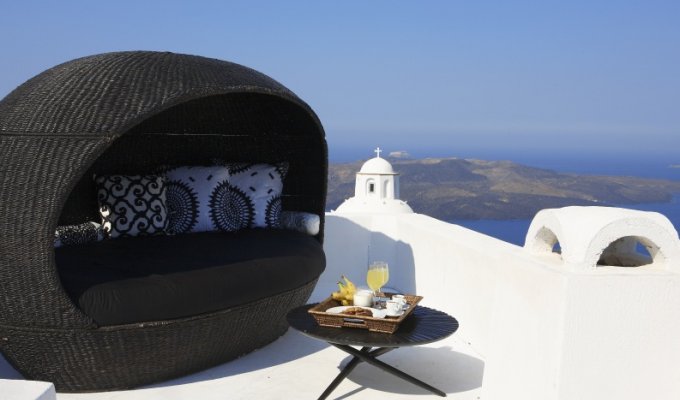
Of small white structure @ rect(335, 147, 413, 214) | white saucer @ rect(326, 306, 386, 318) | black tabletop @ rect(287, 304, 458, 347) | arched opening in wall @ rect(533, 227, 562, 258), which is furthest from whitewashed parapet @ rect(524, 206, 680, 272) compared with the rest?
small white structure @ rect(335, 147, 413, 214)

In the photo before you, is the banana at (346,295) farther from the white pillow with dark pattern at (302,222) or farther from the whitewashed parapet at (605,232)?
the white pillow with dark pattern at (302,222)

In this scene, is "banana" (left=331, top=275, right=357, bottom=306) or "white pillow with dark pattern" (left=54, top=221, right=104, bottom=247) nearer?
"banana" (left=331, top=275, right=357, bottom=306)

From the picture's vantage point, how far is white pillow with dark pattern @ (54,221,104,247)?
155 inches

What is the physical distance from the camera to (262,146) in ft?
16.9

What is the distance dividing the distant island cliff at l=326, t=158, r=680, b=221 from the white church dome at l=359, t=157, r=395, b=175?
10177 millimetres

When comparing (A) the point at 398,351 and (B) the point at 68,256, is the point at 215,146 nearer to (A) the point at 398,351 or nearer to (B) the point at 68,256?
(B) the point at 68,256

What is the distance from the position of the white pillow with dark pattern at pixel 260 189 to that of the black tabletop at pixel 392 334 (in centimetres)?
161

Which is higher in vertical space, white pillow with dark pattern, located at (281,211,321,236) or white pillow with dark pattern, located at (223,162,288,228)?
white pillow with dark pattern, located at (223,162,288,228)

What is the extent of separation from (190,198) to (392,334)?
2087 mm

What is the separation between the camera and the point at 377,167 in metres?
14.2

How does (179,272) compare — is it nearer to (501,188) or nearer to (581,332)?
(581,332)

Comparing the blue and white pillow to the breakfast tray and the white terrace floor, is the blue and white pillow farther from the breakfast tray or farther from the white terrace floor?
the breakfast tray

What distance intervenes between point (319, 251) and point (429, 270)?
106 cm

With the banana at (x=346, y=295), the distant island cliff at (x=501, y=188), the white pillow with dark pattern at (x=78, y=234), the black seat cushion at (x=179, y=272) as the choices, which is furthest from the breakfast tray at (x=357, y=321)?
the distant island cliff at (x=501, y=188)
